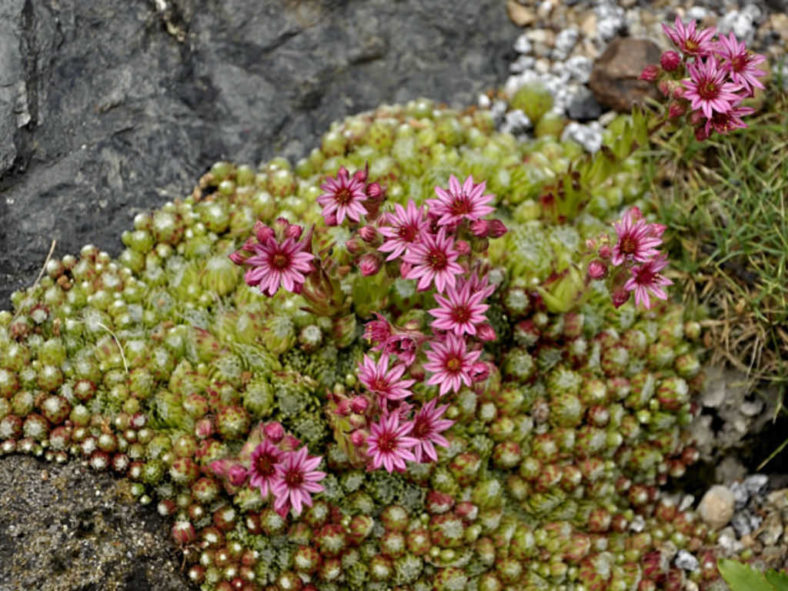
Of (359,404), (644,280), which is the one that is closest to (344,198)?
(359,404)

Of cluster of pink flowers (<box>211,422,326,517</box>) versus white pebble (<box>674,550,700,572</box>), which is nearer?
cluster of pink flowers (<box>211,422,326,517</box>)

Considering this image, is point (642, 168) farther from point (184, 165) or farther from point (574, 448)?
point (184, 165)

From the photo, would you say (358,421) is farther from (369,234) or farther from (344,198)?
(344,198)

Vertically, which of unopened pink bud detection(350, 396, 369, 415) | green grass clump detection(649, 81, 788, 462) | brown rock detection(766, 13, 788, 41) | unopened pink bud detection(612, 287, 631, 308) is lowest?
green grass clump detection(649, 81, 788, 462)

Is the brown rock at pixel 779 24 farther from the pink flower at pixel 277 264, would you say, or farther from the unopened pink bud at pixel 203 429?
the unopened pink bud at pixel 203 429

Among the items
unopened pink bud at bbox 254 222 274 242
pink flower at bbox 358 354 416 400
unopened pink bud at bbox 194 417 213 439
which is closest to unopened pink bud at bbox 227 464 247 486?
unopened pink bud at bbox 194 417 213 439

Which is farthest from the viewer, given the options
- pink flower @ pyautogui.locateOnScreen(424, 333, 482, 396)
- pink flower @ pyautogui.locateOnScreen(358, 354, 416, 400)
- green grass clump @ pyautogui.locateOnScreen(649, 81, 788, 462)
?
green grass clump @ pyautogui.locateOnScreen(649, 81, 788, 462)

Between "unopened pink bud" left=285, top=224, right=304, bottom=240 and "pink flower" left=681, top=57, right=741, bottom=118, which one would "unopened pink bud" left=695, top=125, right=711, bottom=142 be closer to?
"pink flower" left=681, top=57, right=741, bottom=118
